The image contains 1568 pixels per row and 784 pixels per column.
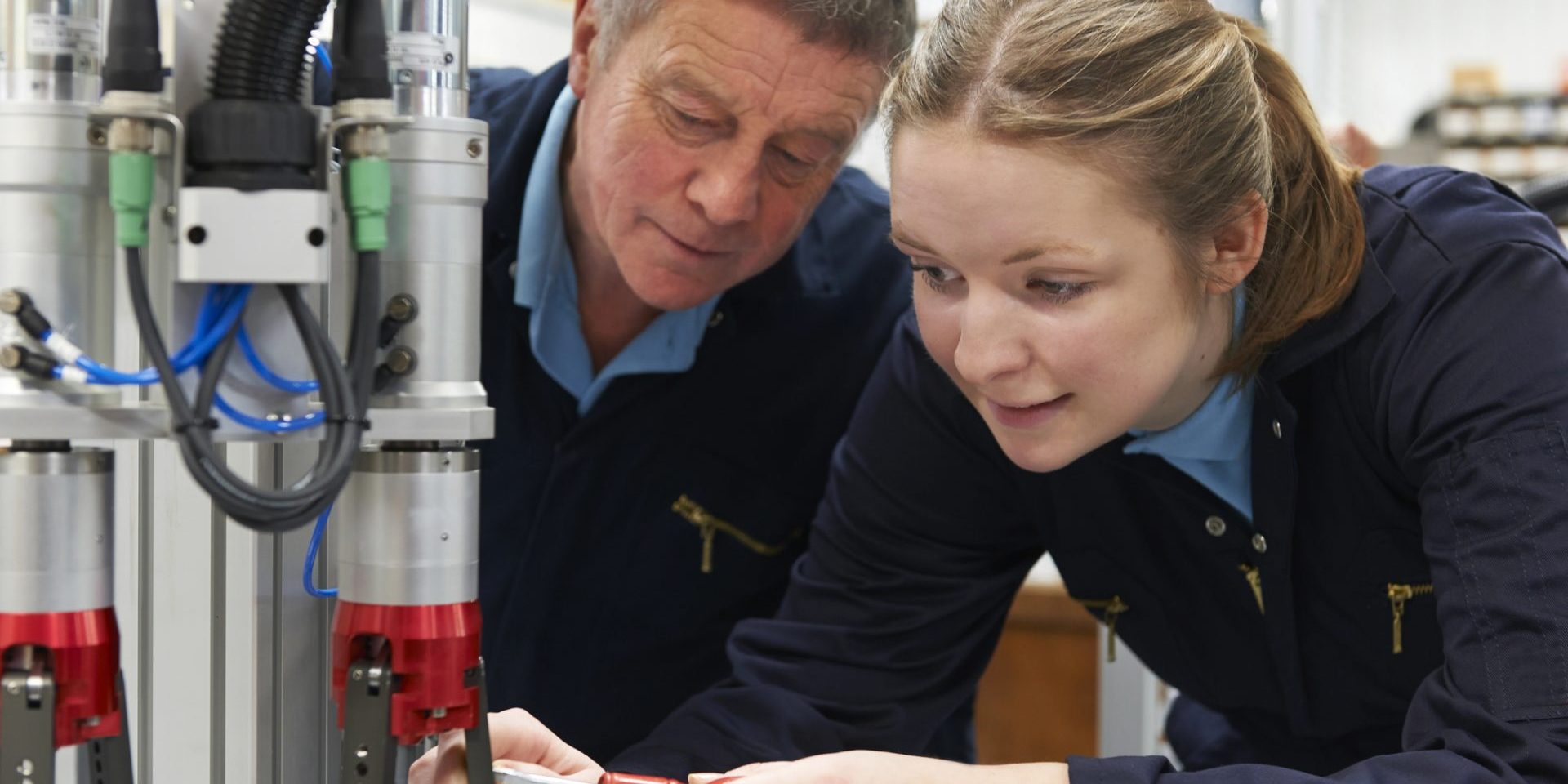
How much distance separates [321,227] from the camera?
67 cm

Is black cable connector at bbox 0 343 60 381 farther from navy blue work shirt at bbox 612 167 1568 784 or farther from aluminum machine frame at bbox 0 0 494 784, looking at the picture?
navy blue work shirt at bbox 612 167 1568 784

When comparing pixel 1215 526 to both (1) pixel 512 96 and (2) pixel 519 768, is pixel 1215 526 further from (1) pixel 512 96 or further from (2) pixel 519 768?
(1) pixel 512 96

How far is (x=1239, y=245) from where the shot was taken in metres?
1.00

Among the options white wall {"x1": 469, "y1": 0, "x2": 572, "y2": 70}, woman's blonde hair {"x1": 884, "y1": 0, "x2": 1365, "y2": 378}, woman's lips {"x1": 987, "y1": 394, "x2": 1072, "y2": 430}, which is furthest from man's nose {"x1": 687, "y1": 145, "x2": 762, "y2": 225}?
white wall {"x1": 469, "y1": 0, "x2": 572, "y2": 70}

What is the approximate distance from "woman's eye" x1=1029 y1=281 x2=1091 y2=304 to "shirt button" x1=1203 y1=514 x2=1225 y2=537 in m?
0.30

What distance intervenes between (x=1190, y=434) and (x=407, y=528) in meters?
0.62

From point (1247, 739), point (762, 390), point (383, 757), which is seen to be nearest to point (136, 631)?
point (383, 757)

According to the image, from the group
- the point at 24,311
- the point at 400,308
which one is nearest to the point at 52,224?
the point at 24,311

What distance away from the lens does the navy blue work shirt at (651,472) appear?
4.60 ft

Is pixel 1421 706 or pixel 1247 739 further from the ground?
pixel 1421 706

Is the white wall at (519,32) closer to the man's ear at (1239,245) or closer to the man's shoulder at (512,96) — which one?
the man's shoulder at (512,96)

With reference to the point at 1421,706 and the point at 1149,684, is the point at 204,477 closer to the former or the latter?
the point at 1421,706

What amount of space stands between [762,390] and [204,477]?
2.72ft

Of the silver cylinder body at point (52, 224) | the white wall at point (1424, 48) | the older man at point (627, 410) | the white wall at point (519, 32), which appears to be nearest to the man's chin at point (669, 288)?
the older man at point (627, 410)
